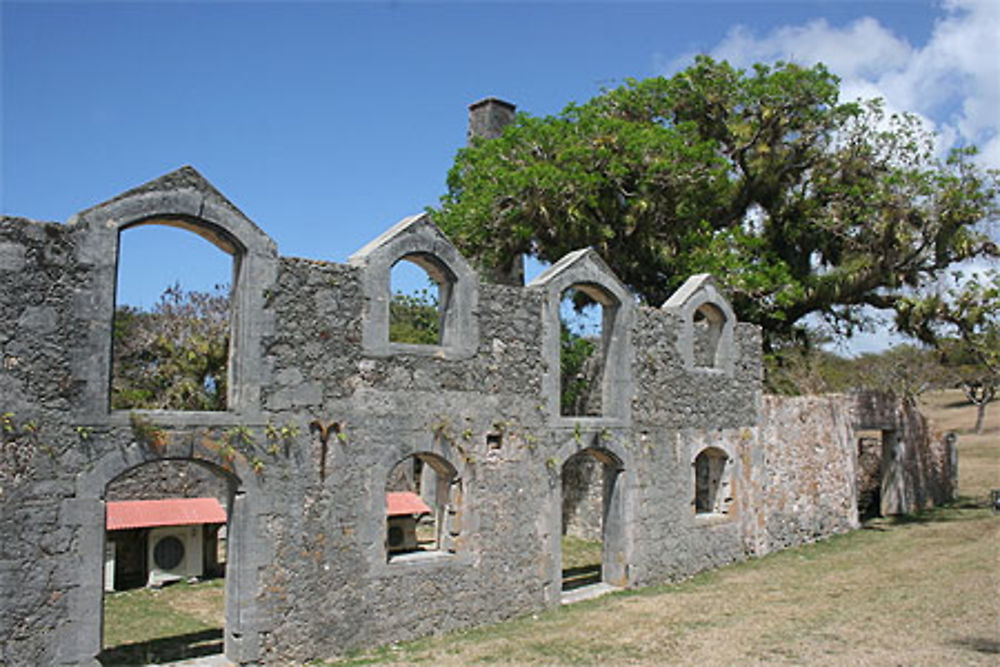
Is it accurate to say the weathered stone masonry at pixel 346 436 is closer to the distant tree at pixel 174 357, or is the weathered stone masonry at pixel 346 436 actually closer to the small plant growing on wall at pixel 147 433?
the small plant growing on wall at pixel 147 433

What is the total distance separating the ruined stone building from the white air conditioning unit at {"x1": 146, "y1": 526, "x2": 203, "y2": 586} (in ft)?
16.6

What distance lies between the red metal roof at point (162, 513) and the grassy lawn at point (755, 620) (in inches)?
43.9

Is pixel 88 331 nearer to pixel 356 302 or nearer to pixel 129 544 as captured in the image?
pixel 356 302

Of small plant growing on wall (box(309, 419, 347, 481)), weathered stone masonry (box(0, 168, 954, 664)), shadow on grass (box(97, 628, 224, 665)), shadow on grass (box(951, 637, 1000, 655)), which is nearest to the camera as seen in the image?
weathered stone masonry (box(0, 168, 954, 664))

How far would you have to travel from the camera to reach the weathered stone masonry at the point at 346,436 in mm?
8430

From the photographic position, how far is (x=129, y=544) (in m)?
14.8

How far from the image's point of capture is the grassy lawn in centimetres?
966

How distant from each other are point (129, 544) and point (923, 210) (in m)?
19.0

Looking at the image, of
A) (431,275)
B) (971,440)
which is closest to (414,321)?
(431,275)

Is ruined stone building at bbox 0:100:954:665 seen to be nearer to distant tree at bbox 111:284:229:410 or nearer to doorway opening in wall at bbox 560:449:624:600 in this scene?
doorway opening in wall at bbox 560:449:624:600

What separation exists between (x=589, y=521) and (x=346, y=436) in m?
10.5

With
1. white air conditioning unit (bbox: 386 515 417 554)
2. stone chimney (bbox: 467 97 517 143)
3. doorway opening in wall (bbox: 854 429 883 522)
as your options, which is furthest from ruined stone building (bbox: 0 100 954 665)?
stone chimney (bbox: 467 97 517 143)

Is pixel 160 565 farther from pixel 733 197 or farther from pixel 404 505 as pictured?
pixel 733 197

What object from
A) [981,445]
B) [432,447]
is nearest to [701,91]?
[432,447]
